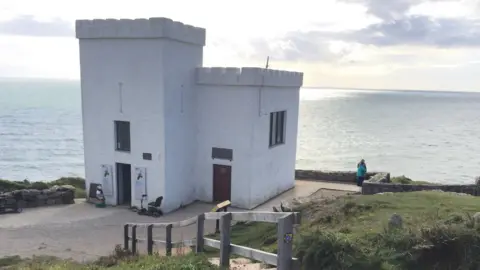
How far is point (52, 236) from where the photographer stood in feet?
46.0

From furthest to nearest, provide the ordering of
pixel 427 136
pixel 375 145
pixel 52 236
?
1. pixel 427 136
2. pixel 375 145
3. pixel 52 236

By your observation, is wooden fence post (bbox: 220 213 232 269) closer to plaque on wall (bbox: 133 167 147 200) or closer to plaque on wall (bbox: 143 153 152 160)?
plaque on wall (bbox: 143 153 152 160)

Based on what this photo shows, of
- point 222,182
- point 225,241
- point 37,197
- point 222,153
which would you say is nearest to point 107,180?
point 37,197

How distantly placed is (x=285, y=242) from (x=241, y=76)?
12.6 meters

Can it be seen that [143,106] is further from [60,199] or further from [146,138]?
[60,199]

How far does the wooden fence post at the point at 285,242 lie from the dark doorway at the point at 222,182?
501 inches

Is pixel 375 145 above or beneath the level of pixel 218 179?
beneath

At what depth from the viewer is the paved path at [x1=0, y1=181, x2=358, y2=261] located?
41.6 feet

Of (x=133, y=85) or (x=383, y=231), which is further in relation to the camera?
(x=133, y=85)

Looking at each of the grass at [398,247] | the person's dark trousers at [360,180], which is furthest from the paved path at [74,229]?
the grass at [398,247]

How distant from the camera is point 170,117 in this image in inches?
655

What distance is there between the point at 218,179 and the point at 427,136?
229 feet

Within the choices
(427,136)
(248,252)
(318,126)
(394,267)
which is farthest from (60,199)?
(318,126)

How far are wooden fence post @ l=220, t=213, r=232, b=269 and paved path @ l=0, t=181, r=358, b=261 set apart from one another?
697cm
